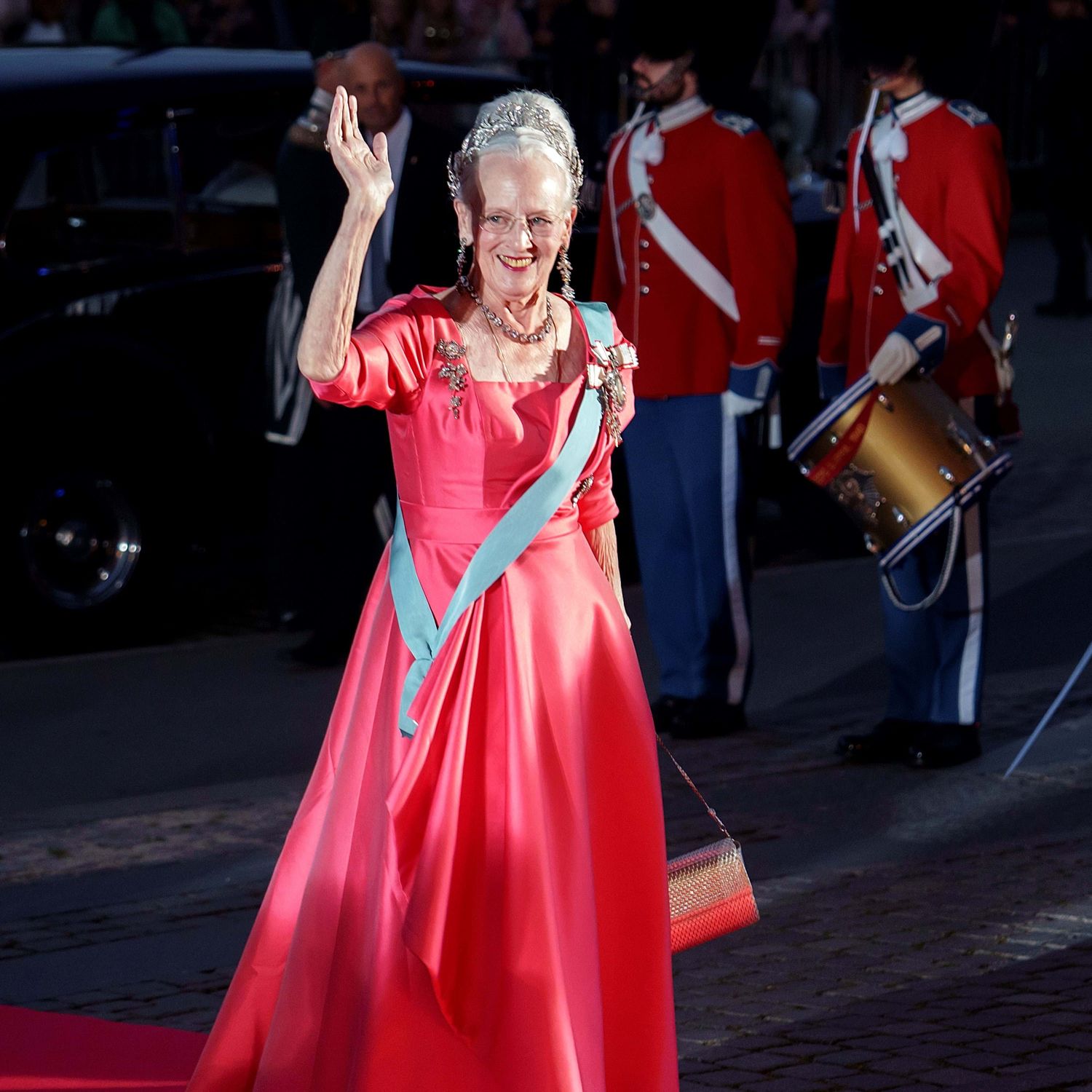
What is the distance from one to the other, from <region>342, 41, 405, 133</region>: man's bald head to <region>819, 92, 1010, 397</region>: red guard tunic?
167 cm

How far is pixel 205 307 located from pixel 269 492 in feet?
2.24

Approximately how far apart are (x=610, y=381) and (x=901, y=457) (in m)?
2.41

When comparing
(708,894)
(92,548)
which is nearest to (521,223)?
(708,894)

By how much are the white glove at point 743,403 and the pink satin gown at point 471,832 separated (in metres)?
2.64

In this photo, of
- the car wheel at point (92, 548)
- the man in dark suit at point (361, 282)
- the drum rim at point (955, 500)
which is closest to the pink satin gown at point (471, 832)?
the drum rim at point (955, 500)

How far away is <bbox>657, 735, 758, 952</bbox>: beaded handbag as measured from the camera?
414cm

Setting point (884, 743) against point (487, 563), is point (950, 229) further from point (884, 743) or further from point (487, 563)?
point (487, 563)

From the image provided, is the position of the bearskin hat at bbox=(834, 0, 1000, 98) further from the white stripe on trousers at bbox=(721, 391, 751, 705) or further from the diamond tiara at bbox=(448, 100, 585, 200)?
the diamond tiara at bbox=(448, 100, 585, 200)

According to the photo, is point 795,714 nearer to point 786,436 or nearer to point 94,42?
point 786,436

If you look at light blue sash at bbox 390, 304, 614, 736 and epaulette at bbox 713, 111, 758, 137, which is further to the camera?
epaulette at bbox 713, 111, 758, 137

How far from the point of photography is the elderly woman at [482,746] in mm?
3654

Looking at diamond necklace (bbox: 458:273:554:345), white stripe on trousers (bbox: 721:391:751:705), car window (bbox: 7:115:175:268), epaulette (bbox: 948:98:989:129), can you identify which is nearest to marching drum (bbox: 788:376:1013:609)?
white stripe on trousers (bbox: 721:391:751:705)

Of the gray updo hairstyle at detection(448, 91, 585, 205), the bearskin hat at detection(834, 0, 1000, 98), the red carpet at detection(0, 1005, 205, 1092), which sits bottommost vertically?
the red carpet at detection(0, 1005, 205, 1092)

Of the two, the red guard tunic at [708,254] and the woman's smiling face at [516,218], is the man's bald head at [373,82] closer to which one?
the red guard tunic at [708,254]
